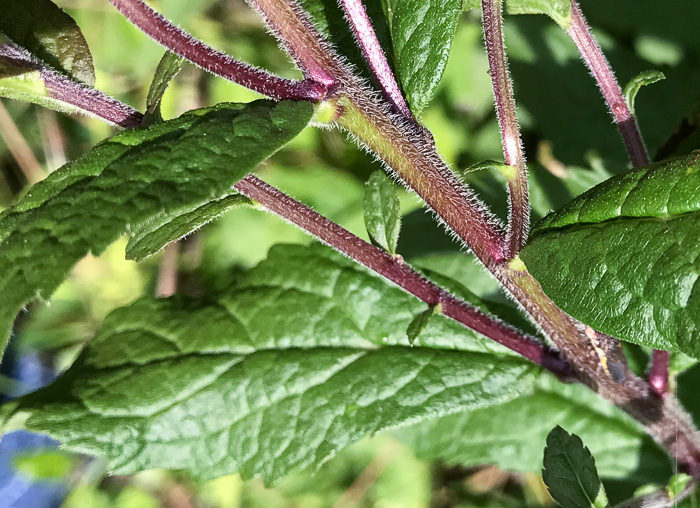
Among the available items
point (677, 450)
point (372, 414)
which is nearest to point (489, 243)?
point (372, 414)

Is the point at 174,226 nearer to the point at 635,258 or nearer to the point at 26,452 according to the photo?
the point at 635,258

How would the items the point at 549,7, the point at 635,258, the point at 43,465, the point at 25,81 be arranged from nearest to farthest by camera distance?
the point at 635,258
the point at 25,81
the point at 549,7
the point at 43,465

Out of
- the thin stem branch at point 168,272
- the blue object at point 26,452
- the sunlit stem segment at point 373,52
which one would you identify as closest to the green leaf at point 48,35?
the sunlit stem segment at point 373,52

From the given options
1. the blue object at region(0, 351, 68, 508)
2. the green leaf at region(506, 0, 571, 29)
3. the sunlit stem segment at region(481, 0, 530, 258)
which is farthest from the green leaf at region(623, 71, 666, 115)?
the blue object at region(0, 351, 68, 508)

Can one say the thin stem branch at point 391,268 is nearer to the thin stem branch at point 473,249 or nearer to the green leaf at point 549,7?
the thin stem branch at point 473,249

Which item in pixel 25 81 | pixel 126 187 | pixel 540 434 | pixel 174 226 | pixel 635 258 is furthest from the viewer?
pixel 540 434

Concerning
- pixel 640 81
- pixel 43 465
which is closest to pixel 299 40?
pixel 640 81

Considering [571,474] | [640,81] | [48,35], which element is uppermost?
[48,35]
